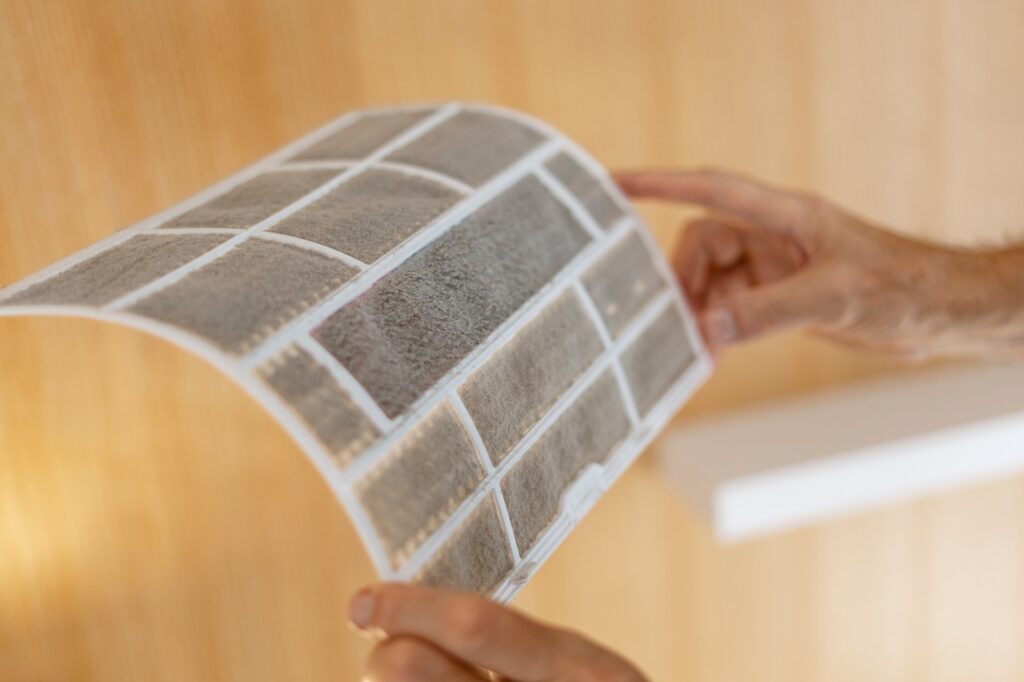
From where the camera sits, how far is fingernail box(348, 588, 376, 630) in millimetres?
267

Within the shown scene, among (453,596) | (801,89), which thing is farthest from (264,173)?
(801,89)

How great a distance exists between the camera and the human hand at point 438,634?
27cm

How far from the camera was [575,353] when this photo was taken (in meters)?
0.38

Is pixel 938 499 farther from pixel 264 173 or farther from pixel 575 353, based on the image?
pixel 264 173

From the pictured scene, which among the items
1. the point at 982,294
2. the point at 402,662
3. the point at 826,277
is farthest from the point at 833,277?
the point at 402,662

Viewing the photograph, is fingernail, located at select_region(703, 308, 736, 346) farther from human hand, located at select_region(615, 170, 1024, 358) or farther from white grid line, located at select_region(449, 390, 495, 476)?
white grid line, located at select_region(449, 390, 495, 476)

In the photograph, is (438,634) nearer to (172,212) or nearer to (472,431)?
(472,431)

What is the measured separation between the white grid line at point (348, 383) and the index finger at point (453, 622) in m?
0.05

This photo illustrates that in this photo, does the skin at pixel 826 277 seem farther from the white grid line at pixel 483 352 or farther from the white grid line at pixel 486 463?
the white grid line at pixel 486 463

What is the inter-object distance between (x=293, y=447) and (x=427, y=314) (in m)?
0.25

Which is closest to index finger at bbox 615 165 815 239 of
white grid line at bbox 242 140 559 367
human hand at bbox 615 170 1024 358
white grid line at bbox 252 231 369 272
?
human hand at bbox 615 170 1024 358

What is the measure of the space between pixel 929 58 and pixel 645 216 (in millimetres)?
250

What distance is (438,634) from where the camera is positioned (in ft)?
0.89

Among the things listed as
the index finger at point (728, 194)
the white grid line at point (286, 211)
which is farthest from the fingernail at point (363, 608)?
the index finger at point (728, 194)
